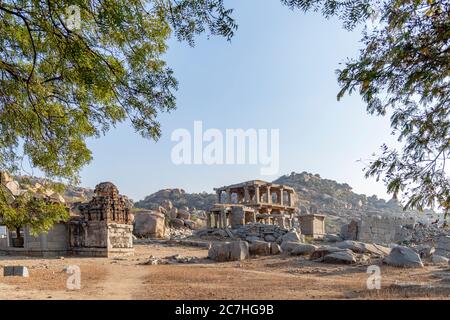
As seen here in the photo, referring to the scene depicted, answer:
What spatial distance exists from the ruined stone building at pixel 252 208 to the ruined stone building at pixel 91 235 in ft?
49.7

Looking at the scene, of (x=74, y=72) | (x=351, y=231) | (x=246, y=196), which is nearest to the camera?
(x=74, y=72)

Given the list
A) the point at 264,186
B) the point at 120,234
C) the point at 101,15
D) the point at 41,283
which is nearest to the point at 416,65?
the point at 101,15

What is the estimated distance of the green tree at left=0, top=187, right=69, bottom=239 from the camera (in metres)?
9.35

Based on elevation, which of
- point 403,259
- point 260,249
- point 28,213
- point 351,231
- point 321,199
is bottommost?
point 321,199

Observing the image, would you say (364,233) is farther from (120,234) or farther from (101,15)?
(101,15)

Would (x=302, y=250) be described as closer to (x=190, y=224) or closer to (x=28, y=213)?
(x=28, y=213)

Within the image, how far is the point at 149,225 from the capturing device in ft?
124

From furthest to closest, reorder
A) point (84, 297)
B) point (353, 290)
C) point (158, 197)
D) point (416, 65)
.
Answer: point (158, 197)
point (353, 290)
point (84, 297)
point (416, 65)

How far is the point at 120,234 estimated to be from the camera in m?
25.0

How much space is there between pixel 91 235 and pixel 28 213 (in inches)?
599

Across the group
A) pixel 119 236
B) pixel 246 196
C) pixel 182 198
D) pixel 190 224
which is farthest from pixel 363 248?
pixel 182 198

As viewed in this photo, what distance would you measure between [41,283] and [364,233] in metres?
29.4

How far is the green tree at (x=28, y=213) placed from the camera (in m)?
9.35
